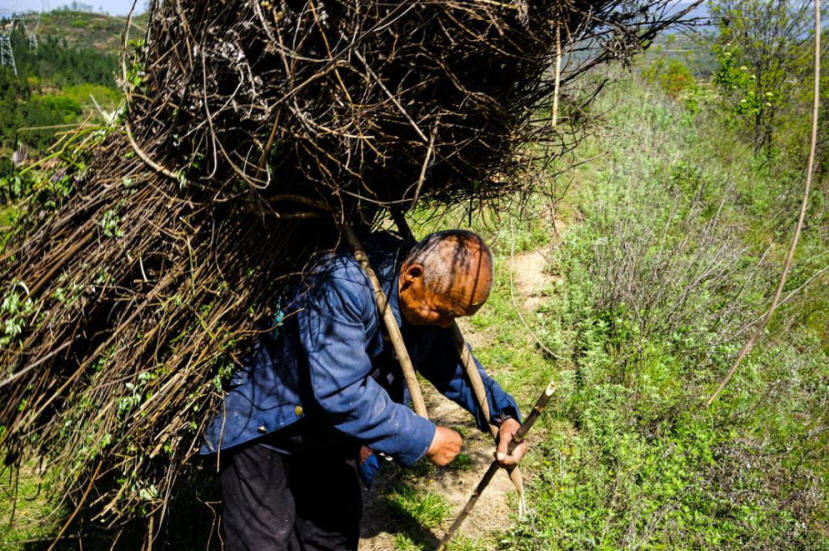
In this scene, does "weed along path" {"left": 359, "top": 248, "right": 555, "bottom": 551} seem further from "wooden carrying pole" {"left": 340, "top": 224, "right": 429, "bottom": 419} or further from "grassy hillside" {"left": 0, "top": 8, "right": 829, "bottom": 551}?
"wooden carrying pole" {"left": 340, "top": 224, "right": 429, "bottom": 419}

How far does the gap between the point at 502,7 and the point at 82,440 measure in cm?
182

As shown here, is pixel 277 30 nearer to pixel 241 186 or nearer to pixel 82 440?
pixel 241 186

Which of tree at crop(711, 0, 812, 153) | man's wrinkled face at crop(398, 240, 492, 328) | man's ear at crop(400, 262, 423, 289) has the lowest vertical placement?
man's wrinkled face at crop(398, 240, 492, 328)

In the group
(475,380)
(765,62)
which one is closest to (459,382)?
(475,380)

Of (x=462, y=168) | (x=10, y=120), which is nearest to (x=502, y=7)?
(x=462, y=168)

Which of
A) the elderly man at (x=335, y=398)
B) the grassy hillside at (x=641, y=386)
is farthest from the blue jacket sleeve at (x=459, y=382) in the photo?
the grassy hillside at (x=641, y=386)

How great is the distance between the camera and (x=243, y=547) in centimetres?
201

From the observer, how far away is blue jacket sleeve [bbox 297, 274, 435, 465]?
1.64 m

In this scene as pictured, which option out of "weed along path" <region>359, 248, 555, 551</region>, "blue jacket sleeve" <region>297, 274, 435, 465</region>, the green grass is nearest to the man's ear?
"blue jacket sleeve" <region>297, 274, 435, 465</region>

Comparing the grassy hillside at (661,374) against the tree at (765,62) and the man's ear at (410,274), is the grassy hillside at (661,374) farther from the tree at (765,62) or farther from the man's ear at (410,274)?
the tree at (765,62)

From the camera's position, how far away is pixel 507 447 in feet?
6.85

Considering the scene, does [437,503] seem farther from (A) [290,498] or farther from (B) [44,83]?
(B) [44,83]

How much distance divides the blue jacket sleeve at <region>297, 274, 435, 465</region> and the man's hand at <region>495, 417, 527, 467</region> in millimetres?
563

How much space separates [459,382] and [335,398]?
0.79 meters
